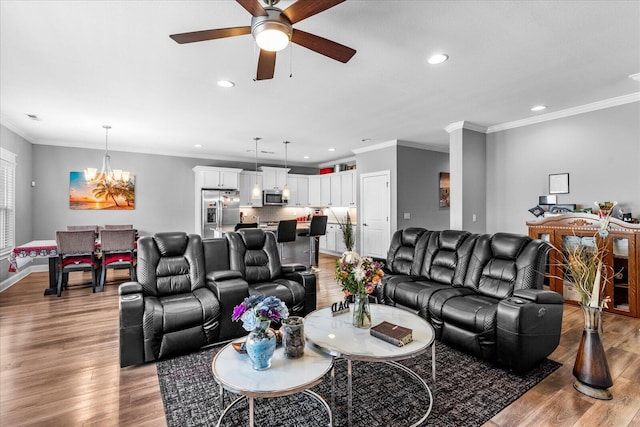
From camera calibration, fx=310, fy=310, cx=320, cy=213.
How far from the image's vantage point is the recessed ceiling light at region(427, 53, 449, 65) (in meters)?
2.84

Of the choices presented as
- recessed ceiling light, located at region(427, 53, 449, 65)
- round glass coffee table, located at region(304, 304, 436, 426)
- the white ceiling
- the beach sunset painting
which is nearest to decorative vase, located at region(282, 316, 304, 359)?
round glass coffee table, located at region(304, 304, 436, 426)

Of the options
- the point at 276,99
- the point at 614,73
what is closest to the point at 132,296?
the point at 276,99

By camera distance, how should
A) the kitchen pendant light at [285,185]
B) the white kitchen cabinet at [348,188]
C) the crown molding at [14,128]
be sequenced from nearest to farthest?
the crown molding at [14,128], the kitchen pendant light at [285,185], the white kitchen cabinet at [348,188]

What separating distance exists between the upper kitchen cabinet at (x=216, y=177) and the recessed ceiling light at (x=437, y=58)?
234 inches

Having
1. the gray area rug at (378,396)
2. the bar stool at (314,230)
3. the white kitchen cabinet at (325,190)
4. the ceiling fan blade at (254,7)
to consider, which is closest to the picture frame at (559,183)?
the gray area rug at (378,396)

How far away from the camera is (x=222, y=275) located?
327 centimetres

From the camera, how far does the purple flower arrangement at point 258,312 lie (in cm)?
177

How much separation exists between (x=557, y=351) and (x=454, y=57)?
2.89 metres

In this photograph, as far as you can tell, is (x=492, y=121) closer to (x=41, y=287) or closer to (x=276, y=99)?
(x=276, y=99)

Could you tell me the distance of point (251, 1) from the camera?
1.65 metres

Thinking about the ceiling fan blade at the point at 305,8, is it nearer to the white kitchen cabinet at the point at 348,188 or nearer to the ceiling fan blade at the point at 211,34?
the ceiling fan blade at the point at 211,34

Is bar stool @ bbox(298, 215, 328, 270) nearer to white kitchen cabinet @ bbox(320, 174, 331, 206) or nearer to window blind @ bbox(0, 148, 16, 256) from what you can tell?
white kitchen cabinet @ bbox(320, 174, 331, 206)

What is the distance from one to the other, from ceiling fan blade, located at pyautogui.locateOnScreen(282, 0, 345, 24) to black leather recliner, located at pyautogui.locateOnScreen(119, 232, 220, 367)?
2.44 m

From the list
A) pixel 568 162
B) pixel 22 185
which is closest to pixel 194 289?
pixel 22 185
